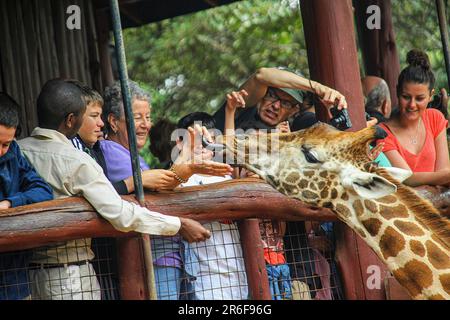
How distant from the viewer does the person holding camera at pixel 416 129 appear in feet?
23.9

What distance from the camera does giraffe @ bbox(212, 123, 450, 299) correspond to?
5.89m

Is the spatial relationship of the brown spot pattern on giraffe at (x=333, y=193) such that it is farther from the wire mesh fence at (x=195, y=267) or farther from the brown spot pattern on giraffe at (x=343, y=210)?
the wire mesh fence at (x=195, y=267)

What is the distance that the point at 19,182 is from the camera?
5594 mm

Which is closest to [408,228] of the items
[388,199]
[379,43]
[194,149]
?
[388,199]

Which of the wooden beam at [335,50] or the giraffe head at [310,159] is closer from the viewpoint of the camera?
the giraffe head at [310,159]

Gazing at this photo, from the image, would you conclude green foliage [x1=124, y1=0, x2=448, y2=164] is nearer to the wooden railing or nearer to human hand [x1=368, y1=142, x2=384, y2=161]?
human hand [x1=368, y1=142, x2=384, y2=161]

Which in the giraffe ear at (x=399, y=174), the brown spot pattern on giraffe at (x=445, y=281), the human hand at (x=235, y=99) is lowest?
the brown spot pattern on giraffe at (x=445, y=281)

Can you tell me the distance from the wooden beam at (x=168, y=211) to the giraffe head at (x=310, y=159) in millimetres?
119

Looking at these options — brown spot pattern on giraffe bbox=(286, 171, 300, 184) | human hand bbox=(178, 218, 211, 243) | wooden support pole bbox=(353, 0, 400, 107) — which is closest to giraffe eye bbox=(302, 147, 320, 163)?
brown spot pattern on giraffe bbox=(286, 171, 300, 184)

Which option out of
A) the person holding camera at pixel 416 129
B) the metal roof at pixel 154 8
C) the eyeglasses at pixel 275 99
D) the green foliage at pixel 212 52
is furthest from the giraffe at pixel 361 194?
the green foliage at pixel 212 52

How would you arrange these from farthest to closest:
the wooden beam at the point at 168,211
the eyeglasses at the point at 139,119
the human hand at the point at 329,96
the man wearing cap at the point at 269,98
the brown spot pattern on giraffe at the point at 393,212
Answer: the man wearing cap at the point at 269,98 → the eyeglasses at the point at 139,119 → the human hand at the point at 329,96 → the brown spot pattern on giraffe at the point at 393,212 → the wooden beam at the point at 168,211

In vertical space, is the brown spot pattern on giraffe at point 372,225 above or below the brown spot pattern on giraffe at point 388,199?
below

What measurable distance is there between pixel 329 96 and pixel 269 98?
2.85ft
